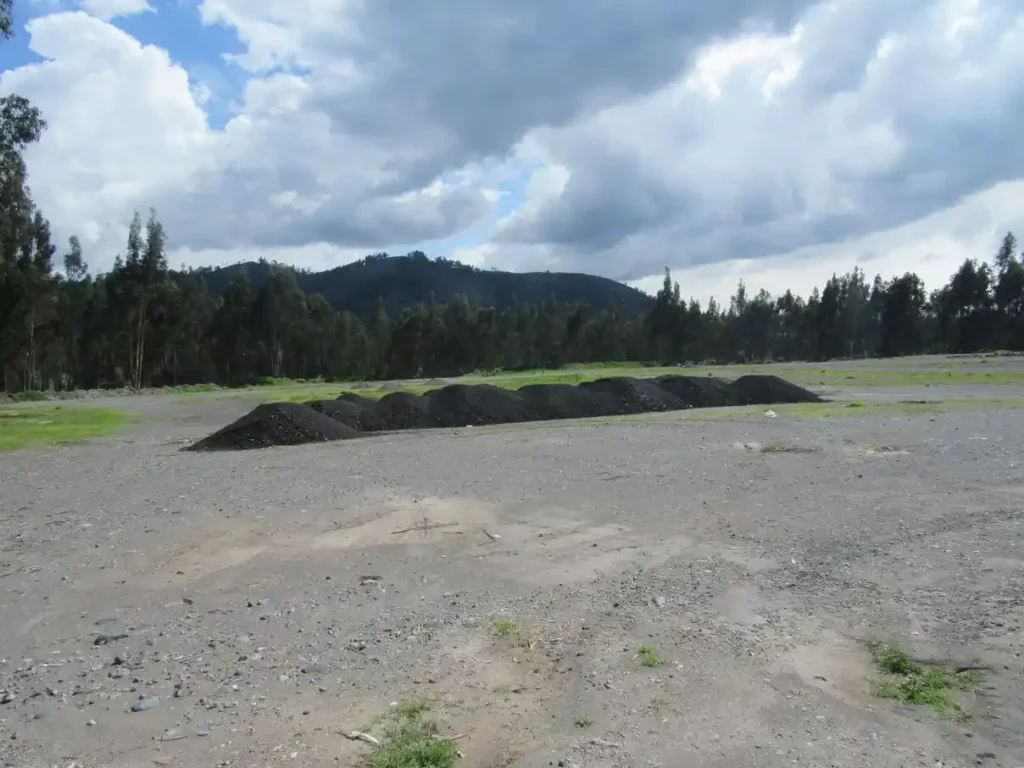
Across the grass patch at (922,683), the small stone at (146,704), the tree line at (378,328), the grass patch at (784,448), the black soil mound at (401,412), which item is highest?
the tree line at (378,328)

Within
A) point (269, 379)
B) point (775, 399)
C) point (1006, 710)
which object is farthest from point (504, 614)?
point (269, 379)

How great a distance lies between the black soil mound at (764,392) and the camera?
32281 millimetres

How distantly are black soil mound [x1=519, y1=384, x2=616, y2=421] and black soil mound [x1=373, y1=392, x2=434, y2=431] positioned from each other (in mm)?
4181

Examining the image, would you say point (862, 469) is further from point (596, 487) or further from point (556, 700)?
point (556, 700)

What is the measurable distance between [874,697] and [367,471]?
1185 cm

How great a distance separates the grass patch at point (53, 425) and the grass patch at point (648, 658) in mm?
21765

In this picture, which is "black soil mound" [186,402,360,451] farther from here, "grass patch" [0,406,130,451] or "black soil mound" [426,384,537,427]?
"grass patch" [0,406,130,451]

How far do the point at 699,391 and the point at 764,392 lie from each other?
9.98 feet

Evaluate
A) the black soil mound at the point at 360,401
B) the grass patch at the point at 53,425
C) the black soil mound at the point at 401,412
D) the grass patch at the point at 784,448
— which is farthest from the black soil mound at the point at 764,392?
the grass patch at the point at 53,425

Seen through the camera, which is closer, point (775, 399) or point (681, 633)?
point (681, 633)

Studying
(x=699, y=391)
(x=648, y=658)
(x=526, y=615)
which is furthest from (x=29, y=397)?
(x=648, y=658)

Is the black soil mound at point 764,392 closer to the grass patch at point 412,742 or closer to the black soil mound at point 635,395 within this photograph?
the black soil mound at point 635,395

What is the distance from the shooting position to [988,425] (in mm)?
20984

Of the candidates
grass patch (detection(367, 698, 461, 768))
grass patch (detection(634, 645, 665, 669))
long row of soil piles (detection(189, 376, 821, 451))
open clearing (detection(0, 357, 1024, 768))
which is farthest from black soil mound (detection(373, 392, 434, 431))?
grass patch (detection(367, 698, 461, 768))
